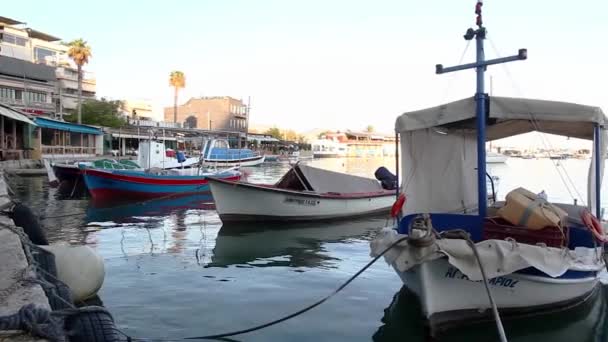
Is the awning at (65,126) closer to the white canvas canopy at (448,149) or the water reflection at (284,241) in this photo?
the water reflection at (284,241)

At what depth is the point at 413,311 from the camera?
7422mm

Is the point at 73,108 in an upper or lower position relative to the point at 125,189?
upper

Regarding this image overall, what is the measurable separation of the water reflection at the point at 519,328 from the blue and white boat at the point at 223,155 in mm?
27911

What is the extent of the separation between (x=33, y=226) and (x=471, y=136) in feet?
26.4

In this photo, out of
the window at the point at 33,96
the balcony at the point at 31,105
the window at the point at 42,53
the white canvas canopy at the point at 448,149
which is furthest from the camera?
the window at the point at 42,53

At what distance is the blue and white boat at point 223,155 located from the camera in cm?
3632

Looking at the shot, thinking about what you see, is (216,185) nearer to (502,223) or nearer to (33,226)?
(33,226)

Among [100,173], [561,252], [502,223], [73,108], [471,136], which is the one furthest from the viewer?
[73,108]

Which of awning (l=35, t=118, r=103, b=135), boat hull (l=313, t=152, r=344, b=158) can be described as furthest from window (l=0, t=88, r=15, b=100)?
boat hull (l=313, t=152, r=344, b=158)

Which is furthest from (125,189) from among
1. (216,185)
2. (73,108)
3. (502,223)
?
(73,108)

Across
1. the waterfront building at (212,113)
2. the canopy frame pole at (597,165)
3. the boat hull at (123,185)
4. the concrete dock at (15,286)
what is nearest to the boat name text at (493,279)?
the canopy frame pole at (597,165)

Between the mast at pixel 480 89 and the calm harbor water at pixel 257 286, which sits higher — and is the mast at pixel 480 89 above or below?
above

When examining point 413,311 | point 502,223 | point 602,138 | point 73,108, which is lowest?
point 413,311

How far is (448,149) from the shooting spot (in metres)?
9.18
